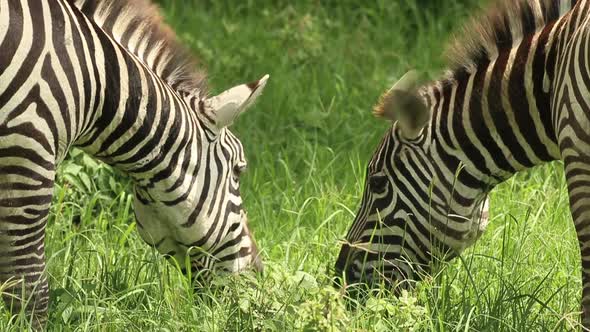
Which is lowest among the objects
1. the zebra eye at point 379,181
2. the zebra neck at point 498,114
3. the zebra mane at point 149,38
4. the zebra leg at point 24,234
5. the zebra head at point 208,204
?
the zebra leg at point 24,234

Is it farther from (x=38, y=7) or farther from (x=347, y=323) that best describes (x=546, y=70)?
(x=38, y=7)

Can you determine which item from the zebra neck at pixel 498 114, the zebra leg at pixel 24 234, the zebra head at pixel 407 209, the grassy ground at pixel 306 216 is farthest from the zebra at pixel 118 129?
the zebra neck at pixel 498 114

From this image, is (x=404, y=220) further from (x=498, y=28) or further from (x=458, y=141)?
(x=498, y=28)

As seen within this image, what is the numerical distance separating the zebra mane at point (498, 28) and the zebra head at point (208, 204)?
3.29 feet

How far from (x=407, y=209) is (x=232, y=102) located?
1.04 meters

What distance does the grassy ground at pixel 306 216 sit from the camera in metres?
5.38

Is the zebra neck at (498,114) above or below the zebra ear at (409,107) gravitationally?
above

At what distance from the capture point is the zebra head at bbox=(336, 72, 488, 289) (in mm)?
5781

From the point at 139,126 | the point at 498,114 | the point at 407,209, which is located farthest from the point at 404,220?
the point at 139,126

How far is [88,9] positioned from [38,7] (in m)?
0.39

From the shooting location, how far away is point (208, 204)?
5977 mm

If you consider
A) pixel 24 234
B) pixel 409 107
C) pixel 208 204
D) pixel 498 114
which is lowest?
pixel 24 234

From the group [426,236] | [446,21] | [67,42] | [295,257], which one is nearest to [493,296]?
[426,236]

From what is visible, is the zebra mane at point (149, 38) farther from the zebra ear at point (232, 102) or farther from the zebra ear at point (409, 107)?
the zebra ear at point (409, 107)
